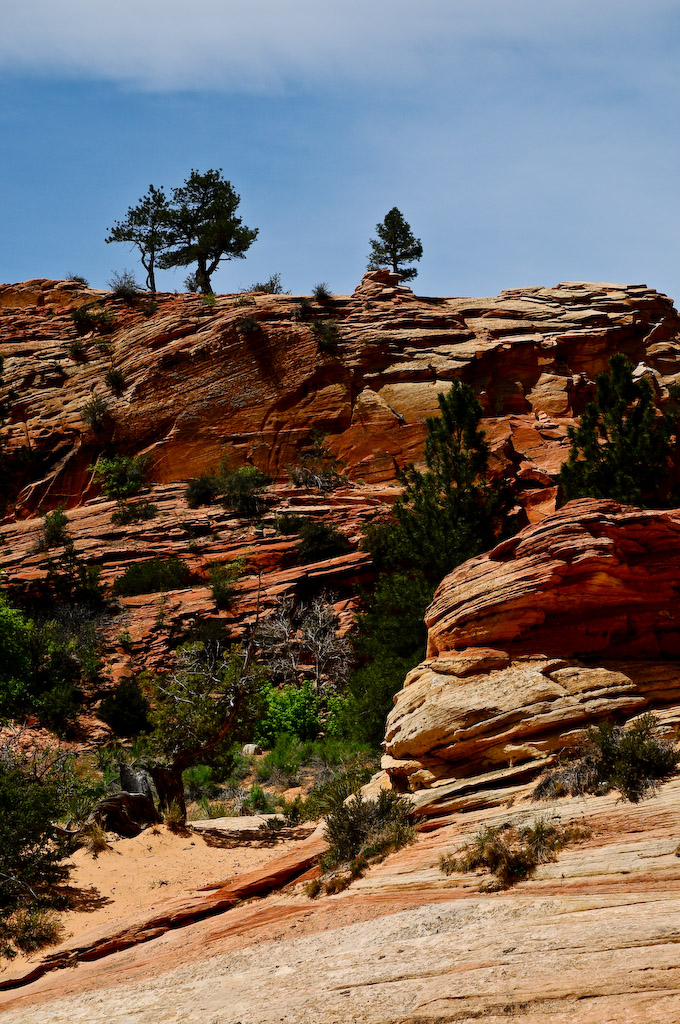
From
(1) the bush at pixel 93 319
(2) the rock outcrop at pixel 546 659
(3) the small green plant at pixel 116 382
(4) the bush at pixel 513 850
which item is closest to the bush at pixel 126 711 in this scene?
(2) the rock outcrop at pixel 546 659

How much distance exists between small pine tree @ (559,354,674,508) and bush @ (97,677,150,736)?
12493 millimetres

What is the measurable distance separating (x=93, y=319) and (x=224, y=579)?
2087 centimetres

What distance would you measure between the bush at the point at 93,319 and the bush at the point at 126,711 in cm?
2348

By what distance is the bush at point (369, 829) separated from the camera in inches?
385

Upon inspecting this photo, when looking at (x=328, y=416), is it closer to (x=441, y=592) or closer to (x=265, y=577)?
(x=265, y=577)

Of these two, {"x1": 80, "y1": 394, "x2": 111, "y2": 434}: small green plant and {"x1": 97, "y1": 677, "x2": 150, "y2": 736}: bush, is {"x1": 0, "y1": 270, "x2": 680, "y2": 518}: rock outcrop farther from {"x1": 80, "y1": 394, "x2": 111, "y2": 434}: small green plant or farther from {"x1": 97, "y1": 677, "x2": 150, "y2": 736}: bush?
{"x1": 97, "y1": 677, "x2": 150, "y2": 736}: bush

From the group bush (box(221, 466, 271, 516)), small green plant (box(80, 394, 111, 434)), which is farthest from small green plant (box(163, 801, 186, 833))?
small green plant (box(80, 394, 111, 434))

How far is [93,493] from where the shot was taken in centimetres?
3472

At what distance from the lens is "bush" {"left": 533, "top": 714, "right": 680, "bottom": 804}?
8438 millimetres

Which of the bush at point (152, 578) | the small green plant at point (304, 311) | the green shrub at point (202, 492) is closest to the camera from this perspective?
the bush at point (152, 578)

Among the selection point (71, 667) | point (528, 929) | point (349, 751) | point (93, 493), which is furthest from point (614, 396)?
point (93, 493)

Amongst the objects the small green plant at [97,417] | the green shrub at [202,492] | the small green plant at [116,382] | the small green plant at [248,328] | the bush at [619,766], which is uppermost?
the small green plant at [248,328]

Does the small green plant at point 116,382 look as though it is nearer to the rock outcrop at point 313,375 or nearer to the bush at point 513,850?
the rock outcrop at point 313,375

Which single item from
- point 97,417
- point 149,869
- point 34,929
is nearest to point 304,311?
point 97,417
